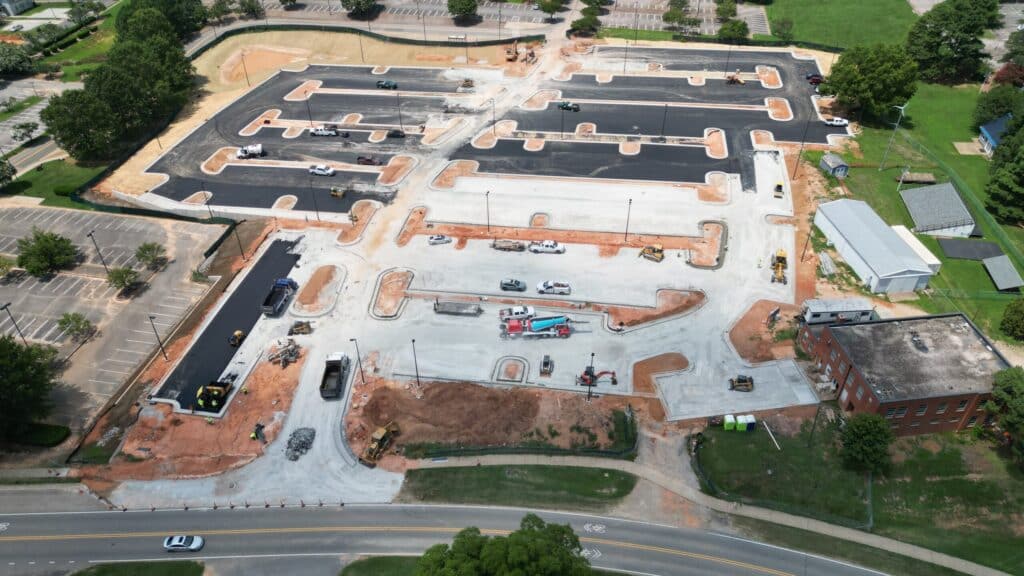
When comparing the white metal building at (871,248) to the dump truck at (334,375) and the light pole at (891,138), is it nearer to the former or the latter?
the light pole at (891,138)

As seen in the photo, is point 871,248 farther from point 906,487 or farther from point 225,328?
point 225,328

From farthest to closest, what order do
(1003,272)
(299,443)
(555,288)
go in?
(1003,272)
(555,288)
(299,443)

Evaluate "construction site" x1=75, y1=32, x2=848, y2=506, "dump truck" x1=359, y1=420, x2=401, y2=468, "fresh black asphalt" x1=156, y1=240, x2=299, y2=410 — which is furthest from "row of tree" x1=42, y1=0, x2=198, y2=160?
"dump truck" x1=359, y1=420, x2=401, y2=468

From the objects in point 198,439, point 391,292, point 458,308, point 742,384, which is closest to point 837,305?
point 742,384

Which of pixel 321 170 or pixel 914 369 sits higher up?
pixel 321 170

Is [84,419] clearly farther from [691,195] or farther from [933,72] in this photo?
[933,72]

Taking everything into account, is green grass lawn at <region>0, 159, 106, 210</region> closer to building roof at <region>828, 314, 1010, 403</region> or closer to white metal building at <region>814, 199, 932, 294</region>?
building roof at <region>828, 314, 1010, 403</region>
